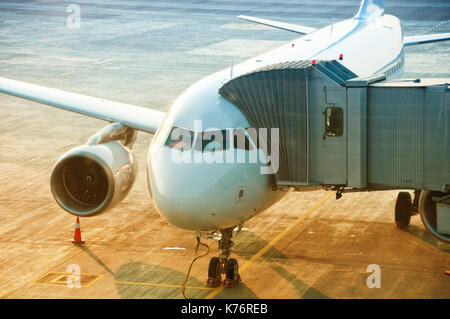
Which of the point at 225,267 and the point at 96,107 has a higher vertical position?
the point at 96,107

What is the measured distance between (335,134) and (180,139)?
3.27 meters

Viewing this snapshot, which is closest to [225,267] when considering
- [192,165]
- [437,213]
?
[192,165]

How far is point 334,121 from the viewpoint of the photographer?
695 inches

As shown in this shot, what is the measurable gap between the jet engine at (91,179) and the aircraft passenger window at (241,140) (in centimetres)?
390

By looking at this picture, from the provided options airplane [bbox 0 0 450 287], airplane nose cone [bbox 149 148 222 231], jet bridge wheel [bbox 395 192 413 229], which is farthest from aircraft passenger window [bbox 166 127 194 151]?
jet bridge wheel [bbox 395 192 413 229]

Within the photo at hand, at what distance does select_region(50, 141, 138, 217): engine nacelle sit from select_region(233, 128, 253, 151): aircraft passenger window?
3897mm

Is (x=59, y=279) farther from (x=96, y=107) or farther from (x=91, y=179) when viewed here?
(x=96, y=107)

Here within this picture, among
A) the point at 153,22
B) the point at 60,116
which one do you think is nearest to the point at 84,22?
the point at 153,22

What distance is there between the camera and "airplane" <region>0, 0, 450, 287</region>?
16.8 metres

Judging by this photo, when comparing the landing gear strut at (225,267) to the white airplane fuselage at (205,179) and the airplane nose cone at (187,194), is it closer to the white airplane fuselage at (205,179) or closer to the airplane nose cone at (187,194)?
the white airplane fuselage at (205,179)

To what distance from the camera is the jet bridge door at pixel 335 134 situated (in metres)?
17.6

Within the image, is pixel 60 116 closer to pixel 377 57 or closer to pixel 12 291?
pixel 377 57

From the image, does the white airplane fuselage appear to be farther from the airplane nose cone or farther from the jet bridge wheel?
the jet bridge wheel
